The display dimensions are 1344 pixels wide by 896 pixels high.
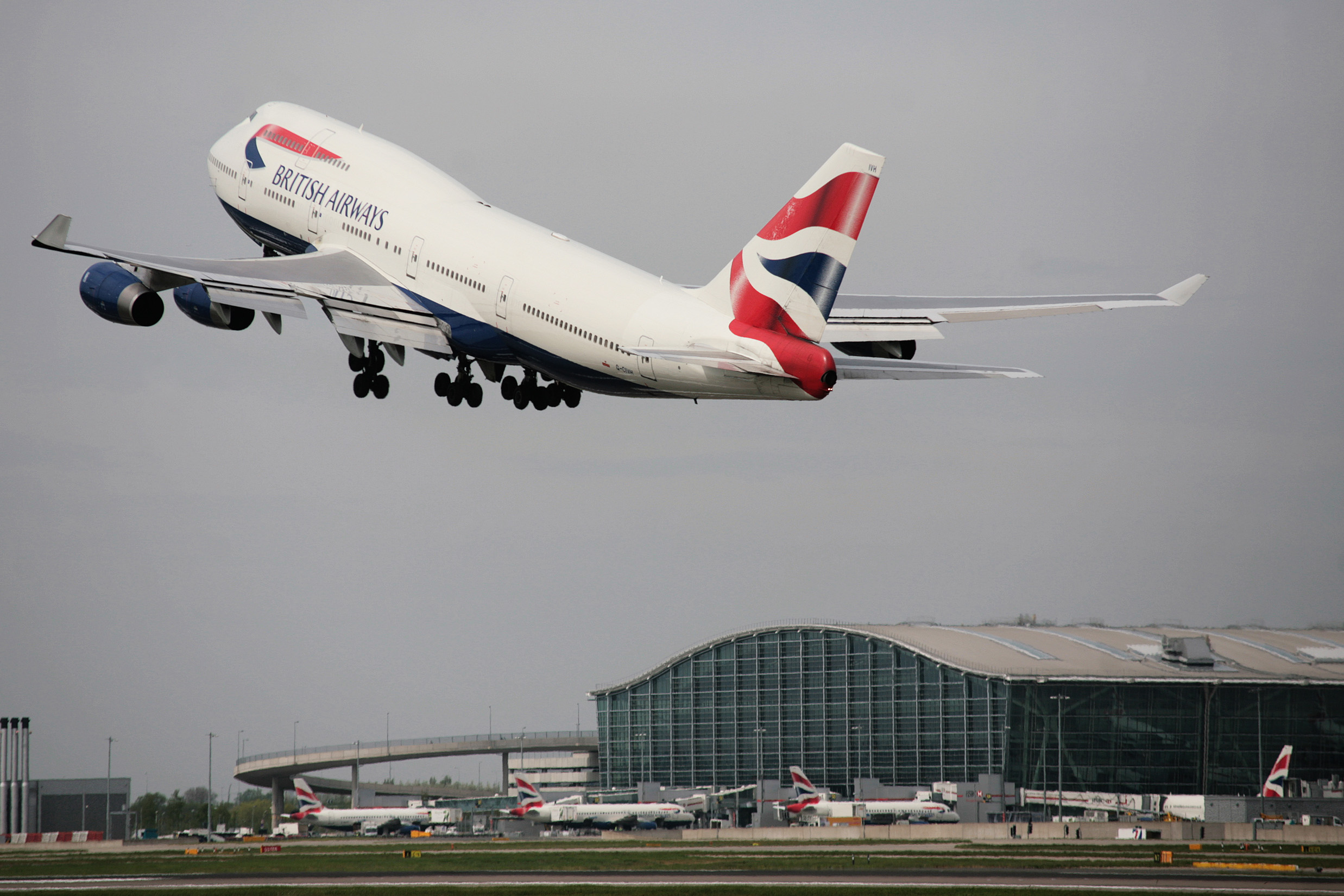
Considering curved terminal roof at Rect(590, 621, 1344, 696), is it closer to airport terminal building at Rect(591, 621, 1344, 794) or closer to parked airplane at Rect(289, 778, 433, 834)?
airport terminal building at Rect(591, 621, 1344, 794)

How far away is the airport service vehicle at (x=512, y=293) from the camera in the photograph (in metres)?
34.2

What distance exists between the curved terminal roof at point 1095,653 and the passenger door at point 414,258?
80.5 meters

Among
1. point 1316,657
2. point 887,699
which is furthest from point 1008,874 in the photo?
point 1316,657

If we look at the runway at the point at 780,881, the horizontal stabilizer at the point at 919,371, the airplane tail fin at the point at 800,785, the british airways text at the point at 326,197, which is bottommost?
the airplane tail fin at the point at 800,785

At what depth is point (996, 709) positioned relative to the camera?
114m

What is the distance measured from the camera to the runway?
4622cm

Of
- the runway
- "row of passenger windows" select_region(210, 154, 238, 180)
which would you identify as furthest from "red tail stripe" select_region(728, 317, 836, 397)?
"row of passenger windows" select_region(210, 154, 238, 180)

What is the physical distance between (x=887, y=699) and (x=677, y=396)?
3434 inches

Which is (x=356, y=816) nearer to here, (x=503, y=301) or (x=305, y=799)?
(x=305, y=799)

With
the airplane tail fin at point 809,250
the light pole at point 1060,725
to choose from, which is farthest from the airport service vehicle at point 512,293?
the light pole at point 1060,725

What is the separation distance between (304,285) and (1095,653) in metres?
94.4

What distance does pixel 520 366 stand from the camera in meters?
42.3

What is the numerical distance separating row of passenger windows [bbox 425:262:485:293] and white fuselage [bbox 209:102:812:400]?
48 millimetres

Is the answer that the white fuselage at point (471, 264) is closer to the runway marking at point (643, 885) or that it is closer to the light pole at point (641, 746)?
the runway marking at point (643, 885)
